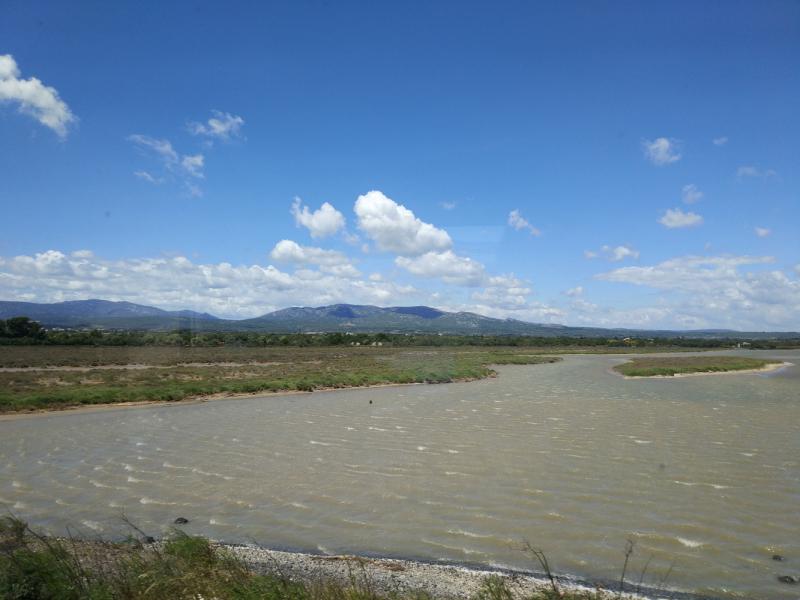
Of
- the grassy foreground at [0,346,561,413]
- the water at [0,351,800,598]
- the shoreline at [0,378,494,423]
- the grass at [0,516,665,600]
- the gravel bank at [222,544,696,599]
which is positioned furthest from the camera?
the grassy foreground at [0,346,561,413]

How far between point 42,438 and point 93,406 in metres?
7.04

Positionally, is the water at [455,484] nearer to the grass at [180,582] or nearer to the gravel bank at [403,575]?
the gravel bank at [403,575]

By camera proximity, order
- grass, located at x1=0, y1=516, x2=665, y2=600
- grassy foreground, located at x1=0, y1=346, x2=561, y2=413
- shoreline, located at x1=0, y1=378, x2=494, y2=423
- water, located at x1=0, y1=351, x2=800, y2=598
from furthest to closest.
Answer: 1. grassy foreground, located at x1=0, y1=346, x2=561, y2=413
2. shoreline, located at x1=0, y1=378, x2=494, y2=423
3. water, located at x1=0, y1=351, x2=800, y2=598
4. grass, located at x1=0, y1=516, x2=665, y2=600

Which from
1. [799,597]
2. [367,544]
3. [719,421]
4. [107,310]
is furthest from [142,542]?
[107,310]

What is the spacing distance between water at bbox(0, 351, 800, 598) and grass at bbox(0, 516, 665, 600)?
124cm

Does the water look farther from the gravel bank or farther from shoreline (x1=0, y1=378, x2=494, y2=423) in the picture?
shoreline (x1=0, y1=378, x2=494, y2=423)

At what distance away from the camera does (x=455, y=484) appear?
29.1 feet

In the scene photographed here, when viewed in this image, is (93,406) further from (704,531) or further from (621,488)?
(704,531)

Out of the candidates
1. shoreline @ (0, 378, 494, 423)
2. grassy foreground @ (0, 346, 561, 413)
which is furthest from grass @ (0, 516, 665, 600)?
grassy foreground @ (0, 346, 561, 413)

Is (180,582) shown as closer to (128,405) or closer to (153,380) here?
(128,405)

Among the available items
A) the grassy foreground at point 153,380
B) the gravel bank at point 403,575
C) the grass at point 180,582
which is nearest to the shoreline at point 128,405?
the grassy foreground at point 153,380

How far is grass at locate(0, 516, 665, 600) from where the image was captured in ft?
13.6

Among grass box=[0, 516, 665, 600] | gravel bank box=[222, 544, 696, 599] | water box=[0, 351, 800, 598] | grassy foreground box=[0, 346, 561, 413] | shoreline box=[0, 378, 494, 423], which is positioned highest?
grass box=[0, 516, 665, 600]

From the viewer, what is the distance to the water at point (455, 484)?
6.18 m
